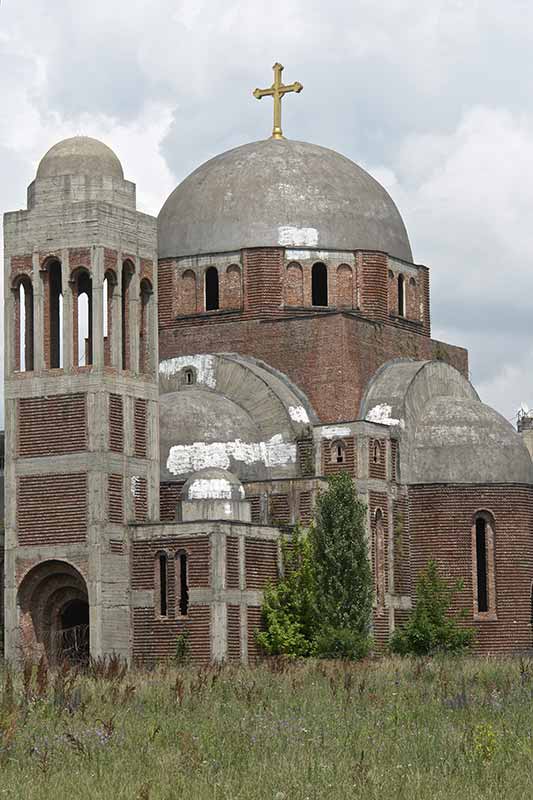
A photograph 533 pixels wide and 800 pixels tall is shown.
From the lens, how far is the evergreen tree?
45938 millimetres

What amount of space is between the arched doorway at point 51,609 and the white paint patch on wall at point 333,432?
26.0 feet

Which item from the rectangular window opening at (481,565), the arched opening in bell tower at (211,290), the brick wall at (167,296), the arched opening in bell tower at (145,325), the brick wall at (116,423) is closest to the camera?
the brick wall at (116,423)

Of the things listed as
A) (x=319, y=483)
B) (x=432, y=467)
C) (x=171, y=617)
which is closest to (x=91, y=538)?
(x=171, y=617)

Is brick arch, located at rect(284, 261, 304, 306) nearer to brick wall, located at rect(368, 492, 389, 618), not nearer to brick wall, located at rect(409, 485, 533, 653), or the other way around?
brick wall, located at rect(409, 485, 533, 653)

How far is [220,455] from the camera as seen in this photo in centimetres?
4944

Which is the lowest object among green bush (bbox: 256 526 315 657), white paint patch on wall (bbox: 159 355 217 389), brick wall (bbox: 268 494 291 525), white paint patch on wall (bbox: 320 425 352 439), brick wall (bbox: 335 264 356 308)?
green bush (bbox: 256 526 315 657)

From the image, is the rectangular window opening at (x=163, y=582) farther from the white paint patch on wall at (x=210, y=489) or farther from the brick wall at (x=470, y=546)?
the brick wall at (x=470, y=546)

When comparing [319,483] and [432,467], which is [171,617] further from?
[432,467]

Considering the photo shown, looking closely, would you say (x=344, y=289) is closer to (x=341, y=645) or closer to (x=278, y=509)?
(x=278, y=509)

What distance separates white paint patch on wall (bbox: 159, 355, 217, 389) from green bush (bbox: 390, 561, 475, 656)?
8.66 m

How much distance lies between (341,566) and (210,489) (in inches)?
151

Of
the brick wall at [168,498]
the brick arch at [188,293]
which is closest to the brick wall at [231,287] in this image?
the brick arch at [188,293]

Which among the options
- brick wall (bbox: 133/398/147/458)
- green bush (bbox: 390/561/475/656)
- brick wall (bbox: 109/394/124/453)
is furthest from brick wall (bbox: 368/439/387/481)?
brick wall (bbox: 109/394/124/453)

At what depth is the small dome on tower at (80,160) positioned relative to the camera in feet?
155
